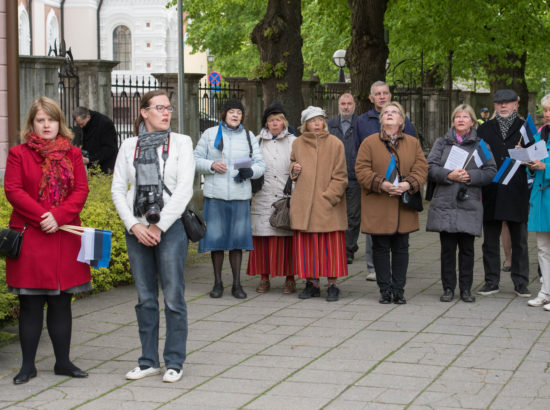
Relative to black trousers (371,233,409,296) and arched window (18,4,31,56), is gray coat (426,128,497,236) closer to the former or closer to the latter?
black trousers (371,233,409,296)

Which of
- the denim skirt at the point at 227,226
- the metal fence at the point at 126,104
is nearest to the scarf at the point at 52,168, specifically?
the denim skirt at the point at 227,226

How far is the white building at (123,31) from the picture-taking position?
184 feet

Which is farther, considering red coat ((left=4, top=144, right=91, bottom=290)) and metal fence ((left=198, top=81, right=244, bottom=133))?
metal fence ((left=198, top=81, right=244, bottom=133))

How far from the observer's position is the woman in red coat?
20.8 feet

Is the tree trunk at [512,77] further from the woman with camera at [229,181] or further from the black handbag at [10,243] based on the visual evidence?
the black handbag at [10,243]

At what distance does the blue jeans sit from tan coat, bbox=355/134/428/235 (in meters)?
2.97

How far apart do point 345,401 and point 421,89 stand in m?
20.9

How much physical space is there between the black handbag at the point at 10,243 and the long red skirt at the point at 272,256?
377 centimetres

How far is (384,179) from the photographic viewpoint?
29.7ft

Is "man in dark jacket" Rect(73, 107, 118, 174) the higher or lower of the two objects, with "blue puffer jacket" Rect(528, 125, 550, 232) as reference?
higher

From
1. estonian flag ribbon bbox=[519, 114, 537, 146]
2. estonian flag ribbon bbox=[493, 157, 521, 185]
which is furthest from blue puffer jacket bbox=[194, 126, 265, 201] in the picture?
estonian flag ribbon bbox=[519, 114, 537, 146]

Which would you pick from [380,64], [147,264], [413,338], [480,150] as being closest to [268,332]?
[413,338]

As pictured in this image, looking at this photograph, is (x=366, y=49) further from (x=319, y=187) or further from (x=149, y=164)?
(x=149, y=164)

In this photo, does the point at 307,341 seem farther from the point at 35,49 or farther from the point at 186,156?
the point at 35,49
